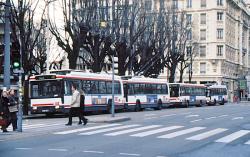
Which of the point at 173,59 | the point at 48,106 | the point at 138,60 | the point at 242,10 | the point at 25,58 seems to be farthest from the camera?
the point at 242,10

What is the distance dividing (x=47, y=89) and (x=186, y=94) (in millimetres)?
29153

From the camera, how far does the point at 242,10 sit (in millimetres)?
115375

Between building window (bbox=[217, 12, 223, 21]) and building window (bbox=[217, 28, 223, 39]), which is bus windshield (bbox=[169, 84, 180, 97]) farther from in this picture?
building window (bbox=[217, 12, 223, 21])

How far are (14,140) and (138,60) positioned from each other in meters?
44.6

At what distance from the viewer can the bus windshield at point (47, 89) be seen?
31.3 m

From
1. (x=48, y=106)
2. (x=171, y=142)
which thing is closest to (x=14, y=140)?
(x=171, y=142)

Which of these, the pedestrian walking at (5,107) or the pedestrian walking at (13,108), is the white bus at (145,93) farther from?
the pedestrian walking at (5,107)

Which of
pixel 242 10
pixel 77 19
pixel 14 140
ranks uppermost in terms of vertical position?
pixel 242 10

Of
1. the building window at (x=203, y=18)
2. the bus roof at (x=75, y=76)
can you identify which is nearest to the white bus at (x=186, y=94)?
the bus roof at (x=75, y=76)

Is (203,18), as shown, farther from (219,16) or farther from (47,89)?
(47,89)

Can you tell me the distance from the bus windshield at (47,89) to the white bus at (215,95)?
40155mm

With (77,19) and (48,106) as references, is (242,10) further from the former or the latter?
(48,106)

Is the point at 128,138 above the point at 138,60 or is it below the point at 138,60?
below

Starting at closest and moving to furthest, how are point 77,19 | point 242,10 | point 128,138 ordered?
point 128,138 < point 77,19 < point 242,10
